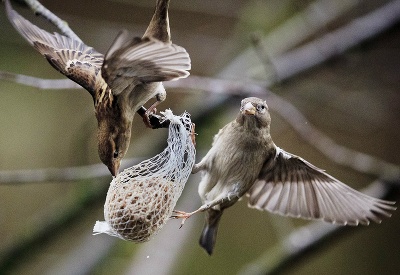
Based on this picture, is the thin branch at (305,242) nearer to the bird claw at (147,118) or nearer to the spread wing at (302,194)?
the spread wing at (302,194)

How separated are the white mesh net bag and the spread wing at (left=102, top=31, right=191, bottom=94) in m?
0.23

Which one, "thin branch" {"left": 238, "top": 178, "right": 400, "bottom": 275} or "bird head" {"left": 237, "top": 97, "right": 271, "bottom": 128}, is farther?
"thin branch" {"left": 238, "top": 178, "right": 400, "bottom": 275}

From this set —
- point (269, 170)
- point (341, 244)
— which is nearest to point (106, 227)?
point (269, 170)

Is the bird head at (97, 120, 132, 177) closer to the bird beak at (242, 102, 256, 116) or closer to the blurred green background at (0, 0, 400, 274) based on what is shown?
the bird beak at (242, 102, 256, 116)

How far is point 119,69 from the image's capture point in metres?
2.05

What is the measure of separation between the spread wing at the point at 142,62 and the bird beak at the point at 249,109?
0.49 m

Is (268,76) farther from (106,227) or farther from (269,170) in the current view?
(106,227)

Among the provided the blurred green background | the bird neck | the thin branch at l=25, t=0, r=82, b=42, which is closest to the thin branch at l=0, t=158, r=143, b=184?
the blurred green background

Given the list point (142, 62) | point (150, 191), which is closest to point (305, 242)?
point (150, 191)

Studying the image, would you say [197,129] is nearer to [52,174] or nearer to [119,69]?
[52,174]

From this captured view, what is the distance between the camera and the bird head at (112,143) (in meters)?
2.30

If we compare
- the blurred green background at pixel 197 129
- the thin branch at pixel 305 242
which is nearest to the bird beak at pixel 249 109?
the blurred green background at pixel 197 129

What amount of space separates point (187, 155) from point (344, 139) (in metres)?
3.50

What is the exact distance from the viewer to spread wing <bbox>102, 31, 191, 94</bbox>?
1.89 metres
